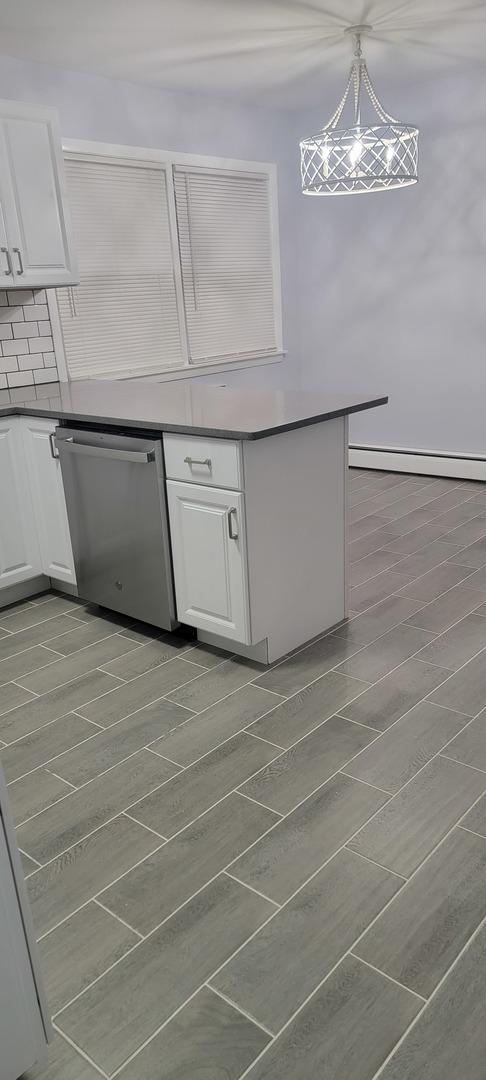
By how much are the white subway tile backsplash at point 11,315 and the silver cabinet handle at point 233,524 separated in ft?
6.15

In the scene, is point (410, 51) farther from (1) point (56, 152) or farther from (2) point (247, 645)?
(2) point (247, 645)

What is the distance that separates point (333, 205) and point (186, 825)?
181 inches

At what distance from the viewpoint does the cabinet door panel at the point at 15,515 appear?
129 inches

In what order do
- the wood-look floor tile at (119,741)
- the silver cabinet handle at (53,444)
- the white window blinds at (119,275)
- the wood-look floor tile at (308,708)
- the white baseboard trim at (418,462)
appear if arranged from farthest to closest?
the white baseboard trim at (418,462) < the white window blinds at (119,275) < the silver cabinet handle at (53,444) < the wood-look floor tile at (308,708) < the wood-look floor tile at (119,741)

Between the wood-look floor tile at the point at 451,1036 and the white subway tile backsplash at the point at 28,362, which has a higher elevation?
the white subway tile backsplash at the point at 28,362

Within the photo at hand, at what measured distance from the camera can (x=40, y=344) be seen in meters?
3.93

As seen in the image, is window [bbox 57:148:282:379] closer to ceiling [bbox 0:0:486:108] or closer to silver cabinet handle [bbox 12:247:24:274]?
ceiling [bbox 0:0:486:108]

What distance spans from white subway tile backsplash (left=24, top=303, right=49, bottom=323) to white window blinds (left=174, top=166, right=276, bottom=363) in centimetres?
111

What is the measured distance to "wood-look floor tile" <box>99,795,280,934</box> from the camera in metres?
1.74

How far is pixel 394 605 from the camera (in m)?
3.29

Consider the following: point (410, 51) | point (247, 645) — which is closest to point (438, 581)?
point (247, 645)

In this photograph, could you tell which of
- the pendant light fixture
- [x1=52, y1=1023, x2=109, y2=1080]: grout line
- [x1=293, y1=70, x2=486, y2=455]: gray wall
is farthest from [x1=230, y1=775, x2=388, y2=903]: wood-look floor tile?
[x1=293, y1=70, x2=486, y2=455]: gray wall

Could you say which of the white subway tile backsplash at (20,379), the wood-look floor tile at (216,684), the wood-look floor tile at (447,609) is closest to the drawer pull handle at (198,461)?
the wood-look floor tile at (216,684)

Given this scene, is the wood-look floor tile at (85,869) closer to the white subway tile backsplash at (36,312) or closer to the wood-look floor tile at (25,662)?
the wood-look floor tile at (25,662)
